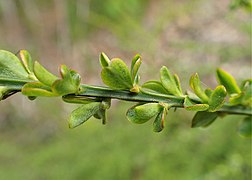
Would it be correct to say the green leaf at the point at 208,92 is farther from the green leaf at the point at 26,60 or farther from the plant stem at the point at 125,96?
the green leaf at the point at 26,60

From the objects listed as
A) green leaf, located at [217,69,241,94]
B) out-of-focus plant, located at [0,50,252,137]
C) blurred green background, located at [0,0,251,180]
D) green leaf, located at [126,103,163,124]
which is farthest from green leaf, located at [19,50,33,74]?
blurred green background, located at [0,0,251,180]

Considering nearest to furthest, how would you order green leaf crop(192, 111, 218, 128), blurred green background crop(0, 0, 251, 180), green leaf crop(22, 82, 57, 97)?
green leaf crop(22, 82, 57, 97) → green leaf crop(192, 111, 218, 128) → blurred green background crop(0, 0, 251, 180)

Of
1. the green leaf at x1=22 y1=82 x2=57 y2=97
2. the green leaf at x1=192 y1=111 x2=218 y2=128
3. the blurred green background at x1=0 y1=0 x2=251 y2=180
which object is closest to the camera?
the green leaf at x1=22 y1=82 x2=57 y2=97

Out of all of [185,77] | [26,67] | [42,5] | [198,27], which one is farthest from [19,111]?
[26,67]

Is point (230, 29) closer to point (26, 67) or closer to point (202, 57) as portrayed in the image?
point (202, 57)

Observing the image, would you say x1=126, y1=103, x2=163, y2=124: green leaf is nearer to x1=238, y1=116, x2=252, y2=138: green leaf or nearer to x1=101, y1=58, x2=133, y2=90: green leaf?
x1=101, y1=58, x2=133, y2=90: green leaf

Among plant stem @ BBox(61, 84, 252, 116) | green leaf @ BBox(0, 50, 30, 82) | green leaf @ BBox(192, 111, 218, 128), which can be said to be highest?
green leaf @ BBox(0, 50, 30, 82)

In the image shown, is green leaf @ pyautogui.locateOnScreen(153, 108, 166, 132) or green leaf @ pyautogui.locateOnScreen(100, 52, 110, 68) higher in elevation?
green leaf @ pyautogui.locateOnScreen(100, 52, 110, 68)

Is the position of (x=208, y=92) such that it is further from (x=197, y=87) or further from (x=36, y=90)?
(x=36, y=90)
